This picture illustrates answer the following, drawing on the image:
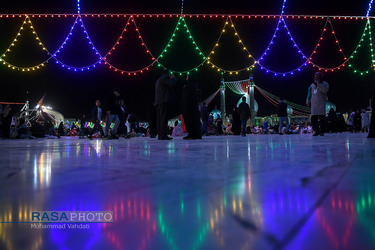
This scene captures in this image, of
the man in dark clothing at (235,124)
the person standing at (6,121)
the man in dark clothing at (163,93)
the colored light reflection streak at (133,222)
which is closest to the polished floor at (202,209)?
the colored light reflection streak at (133,222)

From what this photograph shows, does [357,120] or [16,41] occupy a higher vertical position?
[16,41]

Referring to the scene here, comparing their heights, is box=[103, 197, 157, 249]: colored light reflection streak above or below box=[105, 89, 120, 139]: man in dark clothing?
below

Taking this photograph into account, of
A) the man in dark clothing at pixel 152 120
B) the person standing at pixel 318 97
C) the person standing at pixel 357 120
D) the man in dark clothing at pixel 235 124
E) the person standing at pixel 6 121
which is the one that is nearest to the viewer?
the person standing at pixel 318 97

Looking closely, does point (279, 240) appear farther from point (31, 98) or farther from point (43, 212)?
point (31, 98)

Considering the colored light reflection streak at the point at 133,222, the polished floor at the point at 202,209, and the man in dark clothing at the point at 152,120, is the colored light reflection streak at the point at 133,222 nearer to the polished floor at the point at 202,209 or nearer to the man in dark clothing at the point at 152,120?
the polished floor at the point at 202,209

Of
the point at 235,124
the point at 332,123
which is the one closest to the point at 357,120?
the point at 332,123

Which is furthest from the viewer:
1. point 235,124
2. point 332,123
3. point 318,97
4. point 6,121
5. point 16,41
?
point 332,123

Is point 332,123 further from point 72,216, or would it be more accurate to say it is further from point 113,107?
point 72,216

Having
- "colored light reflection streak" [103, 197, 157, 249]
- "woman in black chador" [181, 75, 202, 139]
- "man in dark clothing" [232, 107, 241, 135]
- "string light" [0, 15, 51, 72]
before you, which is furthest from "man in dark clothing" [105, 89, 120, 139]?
"man in dark clothing" [232, 107, 241, 135]

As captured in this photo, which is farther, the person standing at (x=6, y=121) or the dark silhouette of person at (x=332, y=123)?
the dark silhouette of person at (x=332, y=123)

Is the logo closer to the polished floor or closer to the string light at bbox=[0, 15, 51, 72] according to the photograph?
the polished floor

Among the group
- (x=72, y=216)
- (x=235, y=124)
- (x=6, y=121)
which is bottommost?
(x=72, y=216)

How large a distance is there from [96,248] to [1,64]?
39.5 ft

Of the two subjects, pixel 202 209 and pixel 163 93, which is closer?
pixel 202 209
